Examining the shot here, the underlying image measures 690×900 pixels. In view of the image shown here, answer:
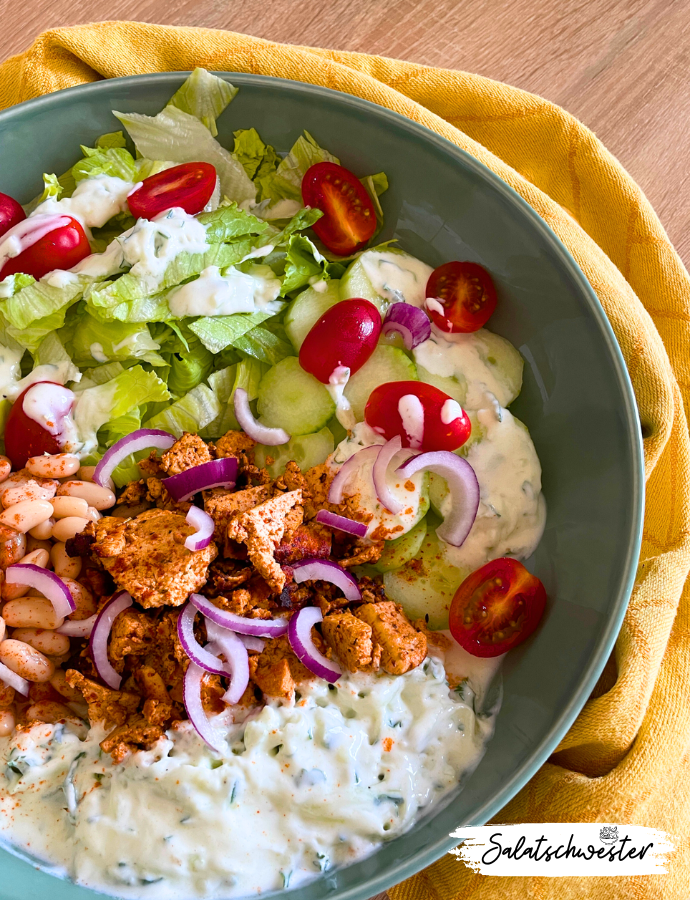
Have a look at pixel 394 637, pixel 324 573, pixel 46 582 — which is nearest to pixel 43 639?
pixel 46 582

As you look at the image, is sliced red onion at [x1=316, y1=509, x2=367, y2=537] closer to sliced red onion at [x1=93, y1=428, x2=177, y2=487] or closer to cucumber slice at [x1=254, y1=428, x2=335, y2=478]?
cucumber slice at [x1=254, y1=428, x2=335, y2=478]

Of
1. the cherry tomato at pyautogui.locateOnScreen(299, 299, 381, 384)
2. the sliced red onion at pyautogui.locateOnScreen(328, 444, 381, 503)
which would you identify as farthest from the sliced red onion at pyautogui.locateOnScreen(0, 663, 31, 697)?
the cherry tomato at pyautogui.locateOnScreen(299, 299, 381, 384)

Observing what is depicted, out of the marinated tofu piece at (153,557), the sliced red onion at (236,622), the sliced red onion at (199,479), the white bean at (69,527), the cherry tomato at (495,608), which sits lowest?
the cherry tomato at (495,608)

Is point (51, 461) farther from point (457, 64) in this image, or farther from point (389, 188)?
point (457, 64)

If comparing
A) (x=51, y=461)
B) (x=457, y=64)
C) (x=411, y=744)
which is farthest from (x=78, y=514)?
(x=457, y=64)

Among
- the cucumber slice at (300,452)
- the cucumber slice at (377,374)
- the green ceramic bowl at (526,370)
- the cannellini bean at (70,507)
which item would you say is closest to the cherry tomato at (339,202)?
the green ceramic bowl at (526,370)

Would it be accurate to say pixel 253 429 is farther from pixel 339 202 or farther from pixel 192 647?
pixel 339 202

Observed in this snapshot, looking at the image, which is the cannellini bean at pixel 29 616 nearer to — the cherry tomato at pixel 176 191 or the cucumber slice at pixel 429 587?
the cucumber slice at pixel 429 587
